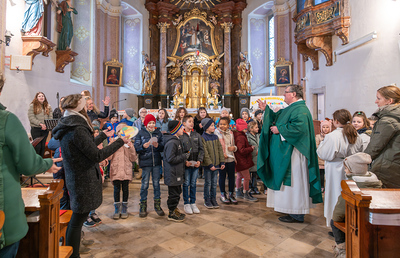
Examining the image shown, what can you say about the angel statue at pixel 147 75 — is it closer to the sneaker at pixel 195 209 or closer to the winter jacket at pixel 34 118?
the winter jacket at pixel 34 118

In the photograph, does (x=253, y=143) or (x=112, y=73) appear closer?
(x=253, y=143)

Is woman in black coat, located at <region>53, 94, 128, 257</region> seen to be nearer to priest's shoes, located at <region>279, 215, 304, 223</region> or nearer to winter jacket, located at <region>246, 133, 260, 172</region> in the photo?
priest's shoes, located at <region>279, 215, 304, 223</region>

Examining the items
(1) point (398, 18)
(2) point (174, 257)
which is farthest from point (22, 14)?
(1) point (398, 18)

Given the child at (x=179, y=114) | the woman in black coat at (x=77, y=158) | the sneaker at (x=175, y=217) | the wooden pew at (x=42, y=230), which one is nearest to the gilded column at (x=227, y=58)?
the child at (x=179, y=114)

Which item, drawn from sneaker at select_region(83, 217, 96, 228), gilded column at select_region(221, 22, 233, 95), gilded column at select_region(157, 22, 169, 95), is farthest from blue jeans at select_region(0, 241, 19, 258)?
gilded column at select_region(221, 22, 233, 95)

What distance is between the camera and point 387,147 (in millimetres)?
2709

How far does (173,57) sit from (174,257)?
13874 millimetres

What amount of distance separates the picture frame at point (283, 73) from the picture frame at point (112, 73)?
779 cm

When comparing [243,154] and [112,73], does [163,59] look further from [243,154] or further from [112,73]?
[243,154]

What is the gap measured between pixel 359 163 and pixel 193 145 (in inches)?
96.4

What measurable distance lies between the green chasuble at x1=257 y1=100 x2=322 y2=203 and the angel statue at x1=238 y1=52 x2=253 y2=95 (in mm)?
10768

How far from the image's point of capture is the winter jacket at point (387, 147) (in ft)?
8.61

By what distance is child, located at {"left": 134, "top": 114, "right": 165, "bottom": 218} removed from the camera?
162 inches

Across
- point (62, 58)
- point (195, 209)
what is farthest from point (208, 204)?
point (62, 58)
